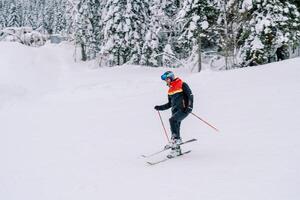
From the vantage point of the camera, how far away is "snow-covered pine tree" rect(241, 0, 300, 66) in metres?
23.8

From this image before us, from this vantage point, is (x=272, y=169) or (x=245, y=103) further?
(x=245, y=103)

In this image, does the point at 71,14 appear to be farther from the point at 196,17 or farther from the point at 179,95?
the point at 179,95

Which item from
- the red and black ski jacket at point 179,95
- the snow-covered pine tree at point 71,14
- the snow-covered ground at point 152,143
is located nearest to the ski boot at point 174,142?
the snow-covered ground at point 152,143

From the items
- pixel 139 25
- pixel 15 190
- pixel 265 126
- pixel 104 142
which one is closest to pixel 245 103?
pixel 265 126

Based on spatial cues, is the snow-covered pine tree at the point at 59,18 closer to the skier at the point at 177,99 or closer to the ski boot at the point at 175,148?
the skier at the point at 177,99

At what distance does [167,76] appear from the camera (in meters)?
8.48

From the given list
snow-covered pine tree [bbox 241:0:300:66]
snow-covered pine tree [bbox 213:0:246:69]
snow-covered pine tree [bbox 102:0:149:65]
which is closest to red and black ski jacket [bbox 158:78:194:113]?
snow-covered pine tree [bbox 241:0:300:66]

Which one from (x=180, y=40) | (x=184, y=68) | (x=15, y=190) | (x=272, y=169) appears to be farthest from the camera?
(x=184, y=68)

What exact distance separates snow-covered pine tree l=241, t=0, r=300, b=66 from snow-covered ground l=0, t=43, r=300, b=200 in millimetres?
2835

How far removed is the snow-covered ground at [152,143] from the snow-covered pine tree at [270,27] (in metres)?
2.84

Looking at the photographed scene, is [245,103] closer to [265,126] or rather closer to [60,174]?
[265,126]

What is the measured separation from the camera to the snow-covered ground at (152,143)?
6.71 m

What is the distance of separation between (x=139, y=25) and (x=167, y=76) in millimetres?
31110

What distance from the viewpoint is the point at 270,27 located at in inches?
950
